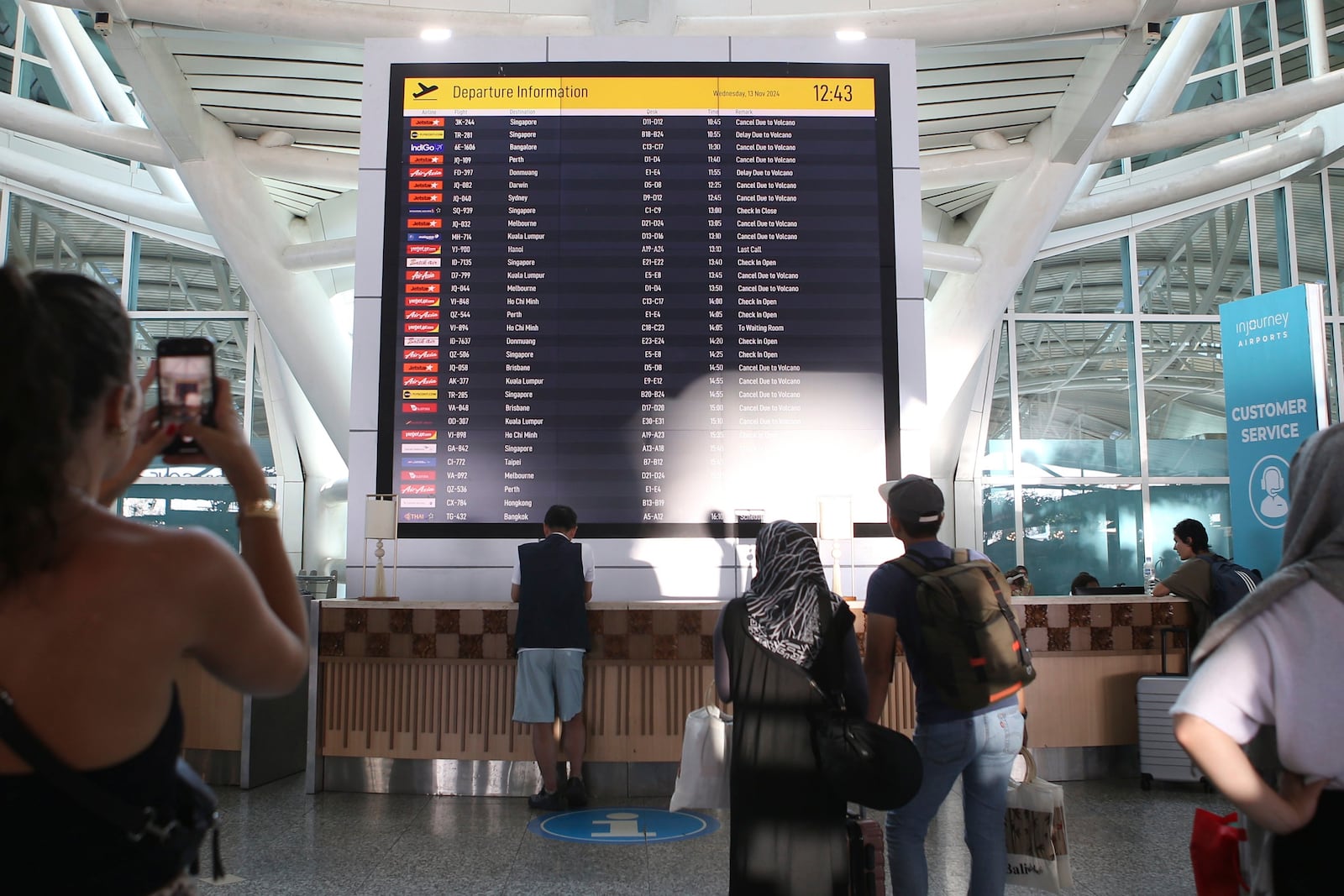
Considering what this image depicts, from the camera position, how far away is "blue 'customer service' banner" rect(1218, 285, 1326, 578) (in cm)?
712

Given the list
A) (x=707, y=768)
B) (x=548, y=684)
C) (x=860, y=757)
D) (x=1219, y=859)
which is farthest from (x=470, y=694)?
(x=1219, y=859)

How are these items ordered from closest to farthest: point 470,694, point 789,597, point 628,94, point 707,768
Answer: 1. point 789,597
2. point 707,768
3. point 470,694
4. point 628,94

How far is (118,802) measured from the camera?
1137mm

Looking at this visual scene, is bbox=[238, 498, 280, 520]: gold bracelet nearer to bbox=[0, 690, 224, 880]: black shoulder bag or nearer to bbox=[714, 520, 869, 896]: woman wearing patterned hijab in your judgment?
bbox=[0, 690, 224, 880]: black shoulder bag

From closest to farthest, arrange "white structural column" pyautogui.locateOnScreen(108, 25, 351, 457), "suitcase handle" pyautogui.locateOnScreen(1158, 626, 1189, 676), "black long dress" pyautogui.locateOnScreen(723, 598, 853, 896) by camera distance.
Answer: "black long dress" pyautogui.locateOnScreen(723, 598, 853, 896), "suitcase handle" pyautogui.locateOnScreen(1158, 626, 1189, 676), "white structural column" pyautogui.locateOnScreen(108, 25, 351, 457)

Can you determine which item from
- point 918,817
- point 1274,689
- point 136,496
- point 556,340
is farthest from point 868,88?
point 136,496

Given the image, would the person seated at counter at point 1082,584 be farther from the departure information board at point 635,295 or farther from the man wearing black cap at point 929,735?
the man wearing black cap at point 929,735

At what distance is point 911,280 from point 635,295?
5.58 ft

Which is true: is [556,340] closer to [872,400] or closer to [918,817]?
[872,400]

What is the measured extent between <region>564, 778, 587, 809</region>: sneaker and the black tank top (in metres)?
4.43

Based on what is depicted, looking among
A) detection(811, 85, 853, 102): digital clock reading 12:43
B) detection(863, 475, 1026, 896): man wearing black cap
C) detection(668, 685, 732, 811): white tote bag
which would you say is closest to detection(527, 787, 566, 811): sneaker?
detection(668, 685, 732, 811): white tote bag

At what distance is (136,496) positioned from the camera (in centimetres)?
1416

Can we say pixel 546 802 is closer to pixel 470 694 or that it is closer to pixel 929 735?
pixel 470 694

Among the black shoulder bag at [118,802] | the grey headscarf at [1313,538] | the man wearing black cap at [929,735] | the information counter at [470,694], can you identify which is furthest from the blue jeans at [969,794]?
the information counter at [470,694]
